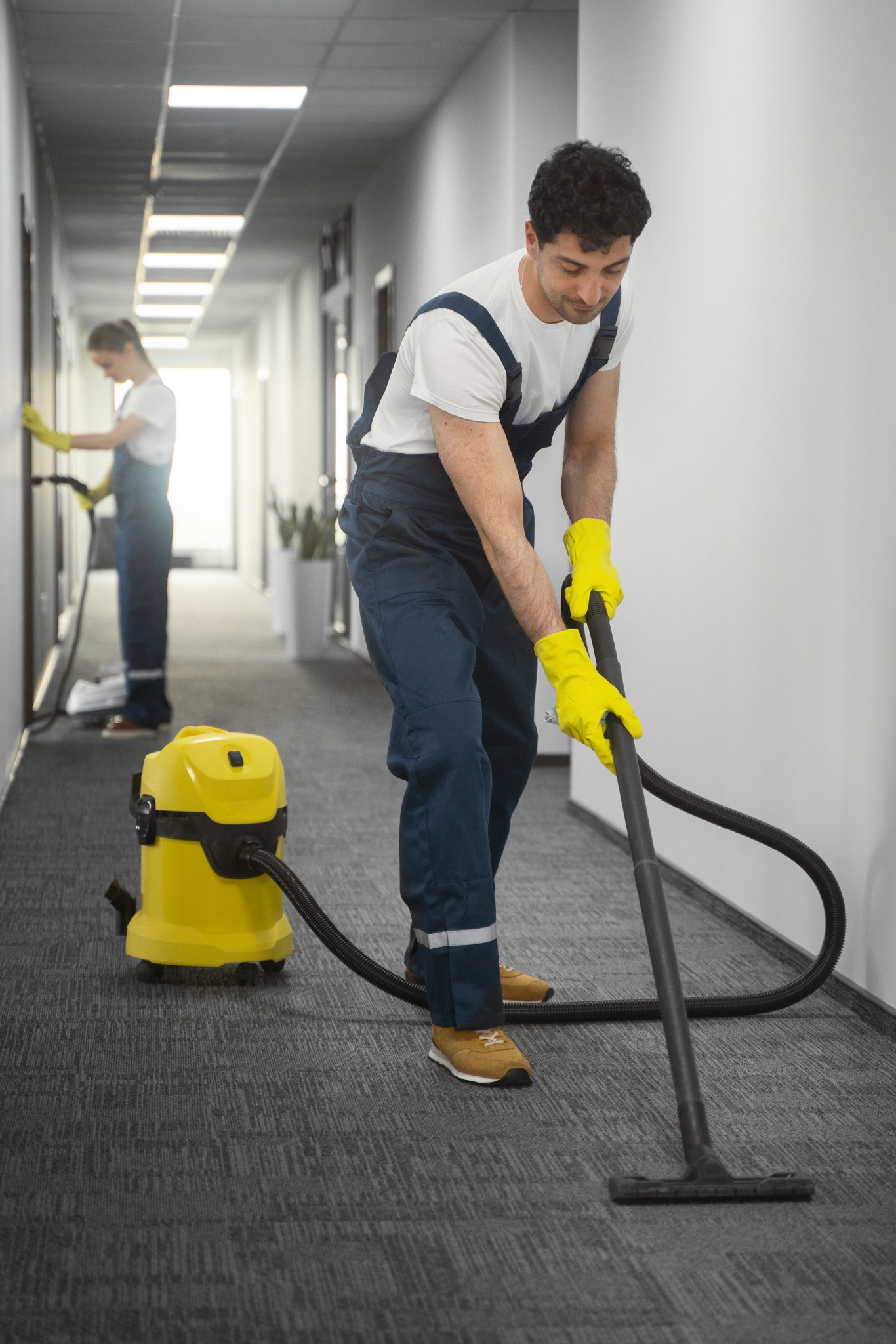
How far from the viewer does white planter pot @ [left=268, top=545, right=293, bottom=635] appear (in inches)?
297

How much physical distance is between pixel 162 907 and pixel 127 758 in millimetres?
2155

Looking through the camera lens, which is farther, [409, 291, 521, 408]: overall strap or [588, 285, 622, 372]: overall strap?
[588, 285, 622, 372]: overall strap

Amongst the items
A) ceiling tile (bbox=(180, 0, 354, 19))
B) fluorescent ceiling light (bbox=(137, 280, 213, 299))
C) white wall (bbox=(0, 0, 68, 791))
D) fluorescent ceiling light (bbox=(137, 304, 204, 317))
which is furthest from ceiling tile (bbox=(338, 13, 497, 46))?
fluorescent ceiling light (bbox=(137, 304, 204, 317))

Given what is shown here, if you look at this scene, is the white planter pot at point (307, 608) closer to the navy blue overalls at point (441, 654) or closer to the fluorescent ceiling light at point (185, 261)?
the fluorescent ceiling light at point (185, 261)

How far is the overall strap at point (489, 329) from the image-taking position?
181 centimetres

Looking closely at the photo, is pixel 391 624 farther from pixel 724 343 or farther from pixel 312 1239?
pixel 724 343

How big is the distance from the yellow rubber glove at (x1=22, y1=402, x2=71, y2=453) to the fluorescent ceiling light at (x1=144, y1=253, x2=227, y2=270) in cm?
513

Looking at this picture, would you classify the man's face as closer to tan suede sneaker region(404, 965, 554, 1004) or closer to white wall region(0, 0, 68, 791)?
tan suede sneaker region(404, 965, 554, 1004)

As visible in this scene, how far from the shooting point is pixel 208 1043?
80.3 inches

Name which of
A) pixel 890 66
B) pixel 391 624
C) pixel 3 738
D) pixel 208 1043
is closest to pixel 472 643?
pixel 391 624

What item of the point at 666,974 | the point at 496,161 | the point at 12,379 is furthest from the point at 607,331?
the point at 496,161

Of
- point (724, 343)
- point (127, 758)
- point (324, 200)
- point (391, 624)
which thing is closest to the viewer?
point (391, 624)

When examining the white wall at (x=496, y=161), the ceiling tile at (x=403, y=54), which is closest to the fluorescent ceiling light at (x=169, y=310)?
the white wall at (x=496, y=161)

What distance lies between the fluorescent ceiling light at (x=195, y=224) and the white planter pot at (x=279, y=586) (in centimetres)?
180
